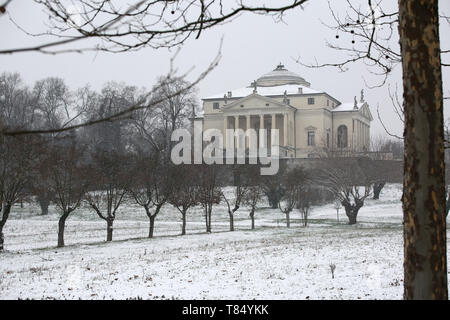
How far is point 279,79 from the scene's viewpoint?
8538 centimetres

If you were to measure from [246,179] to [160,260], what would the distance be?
2144cm

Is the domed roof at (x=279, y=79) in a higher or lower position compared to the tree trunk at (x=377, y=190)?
higher

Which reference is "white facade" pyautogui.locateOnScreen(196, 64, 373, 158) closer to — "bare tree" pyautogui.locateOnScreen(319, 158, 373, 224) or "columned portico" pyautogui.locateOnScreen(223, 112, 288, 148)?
"columned portico" pyautogui.locateOnScreen(223, 112, 288, 148)

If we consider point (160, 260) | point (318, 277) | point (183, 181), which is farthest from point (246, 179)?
point (318, 277)

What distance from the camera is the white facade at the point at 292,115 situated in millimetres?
76688

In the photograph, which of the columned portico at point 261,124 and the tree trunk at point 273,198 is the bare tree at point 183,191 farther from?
the columned portico at point 261,124

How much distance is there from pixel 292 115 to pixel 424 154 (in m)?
75.0

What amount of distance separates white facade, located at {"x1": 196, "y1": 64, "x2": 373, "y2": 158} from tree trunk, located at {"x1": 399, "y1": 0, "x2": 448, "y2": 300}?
226 ft

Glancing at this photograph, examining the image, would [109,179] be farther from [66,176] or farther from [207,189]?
[207,189]

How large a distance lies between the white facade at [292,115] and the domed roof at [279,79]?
1158 mm

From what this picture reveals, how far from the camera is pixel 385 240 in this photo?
867 inches

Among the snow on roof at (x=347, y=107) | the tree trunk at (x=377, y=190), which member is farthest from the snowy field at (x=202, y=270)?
the snow on roof at (x=347, y=107)

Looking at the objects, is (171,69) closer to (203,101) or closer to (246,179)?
(246,179)

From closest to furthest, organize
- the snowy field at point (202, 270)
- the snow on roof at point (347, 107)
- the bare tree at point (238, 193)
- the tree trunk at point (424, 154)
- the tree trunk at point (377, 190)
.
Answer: the tree trunk at point (424, 154), the snowy field at point (202, 270), the bare tree at point (238, 193), the tree trunk at point (377, 190), the snow on roof at point (347, 107)
